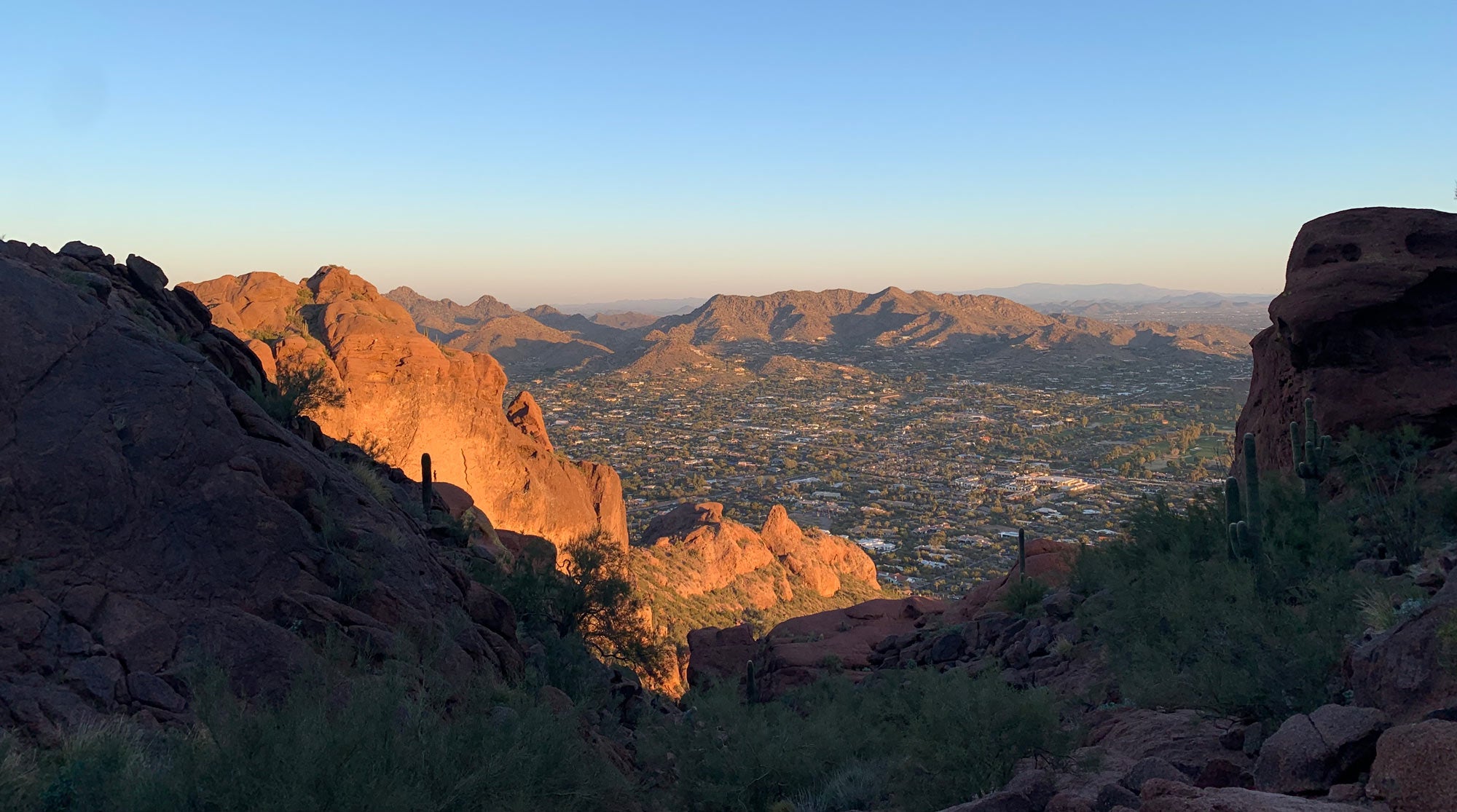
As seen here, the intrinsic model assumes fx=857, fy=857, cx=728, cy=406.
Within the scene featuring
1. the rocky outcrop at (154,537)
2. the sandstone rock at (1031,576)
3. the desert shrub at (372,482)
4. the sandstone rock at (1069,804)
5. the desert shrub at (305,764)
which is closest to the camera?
the desert shrub at (305,764)

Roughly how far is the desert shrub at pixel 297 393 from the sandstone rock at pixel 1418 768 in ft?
44.6

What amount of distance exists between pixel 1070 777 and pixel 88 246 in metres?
15.1

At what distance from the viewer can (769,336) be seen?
7185 inches

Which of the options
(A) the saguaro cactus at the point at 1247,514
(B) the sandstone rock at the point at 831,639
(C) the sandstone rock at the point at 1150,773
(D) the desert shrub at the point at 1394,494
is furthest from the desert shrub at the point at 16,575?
(D) the desert shrub at the point at 1394,494

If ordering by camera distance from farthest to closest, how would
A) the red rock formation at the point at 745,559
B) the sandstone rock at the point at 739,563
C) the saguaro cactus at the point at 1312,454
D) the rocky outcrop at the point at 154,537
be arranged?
1. the red rock formation at the point at 745,559
2. the sandstone rock at the point at 739,563
3. the saguaro cactus at the point at 1312,454
4. the rocky outcrop at the point at 154,537

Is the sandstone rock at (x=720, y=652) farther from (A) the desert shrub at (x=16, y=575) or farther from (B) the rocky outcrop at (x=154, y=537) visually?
(A) the desert shrub at (x=16, y=575)

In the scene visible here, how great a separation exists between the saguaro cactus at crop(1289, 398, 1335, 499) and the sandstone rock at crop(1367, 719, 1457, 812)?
38.6 ft

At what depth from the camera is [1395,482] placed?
13.8 meters

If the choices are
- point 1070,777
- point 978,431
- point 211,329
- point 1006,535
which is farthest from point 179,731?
point 978,431

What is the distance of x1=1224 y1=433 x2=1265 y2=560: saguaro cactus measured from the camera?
12.6 metres

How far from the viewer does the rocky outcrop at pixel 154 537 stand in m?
7.31

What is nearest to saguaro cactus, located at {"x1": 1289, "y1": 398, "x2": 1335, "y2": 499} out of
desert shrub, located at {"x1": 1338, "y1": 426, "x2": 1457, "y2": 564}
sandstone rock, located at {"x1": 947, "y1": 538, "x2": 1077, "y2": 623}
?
desert shrub, located at {"x1": 1338, "y1": 426, "x2": 1457, "y2": 564}

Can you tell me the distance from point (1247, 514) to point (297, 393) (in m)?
17.1

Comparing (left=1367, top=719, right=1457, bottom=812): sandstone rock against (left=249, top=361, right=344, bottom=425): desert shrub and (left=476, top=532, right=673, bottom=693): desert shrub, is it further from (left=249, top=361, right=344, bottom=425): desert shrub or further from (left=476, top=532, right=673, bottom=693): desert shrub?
(left=249, top=361, right=344, bottom=425): desert shrub
